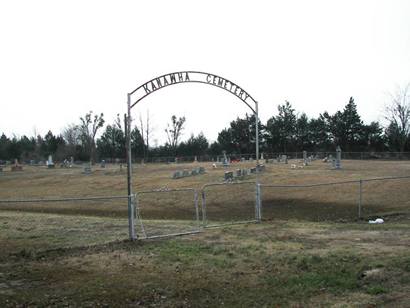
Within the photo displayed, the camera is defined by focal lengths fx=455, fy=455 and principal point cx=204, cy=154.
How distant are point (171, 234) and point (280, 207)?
10.4 meters

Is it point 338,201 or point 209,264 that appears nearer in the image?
point 209,264

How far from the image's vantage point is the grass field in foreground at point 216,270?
702cm

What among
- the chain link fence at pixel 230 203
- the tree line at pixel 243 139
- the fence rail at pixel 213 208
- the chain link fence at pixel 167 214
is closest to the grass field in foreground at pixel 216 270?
the chain link fence at pixel 167 214

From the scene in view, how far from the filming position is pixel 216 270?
8.70 m

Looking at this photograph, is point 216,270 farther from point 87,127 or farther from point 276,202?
point 87,127

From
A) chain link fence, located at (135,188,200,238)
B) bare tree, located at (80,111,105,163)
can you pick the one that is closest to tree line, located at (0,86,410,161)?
bare tree, located at (80,111,105,163)

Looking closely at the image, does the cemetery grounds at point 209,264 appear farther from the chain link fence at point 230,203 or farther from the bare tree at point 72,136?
the bare tree at point 72,136

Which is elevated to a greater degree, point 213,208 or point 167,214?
point 213,208

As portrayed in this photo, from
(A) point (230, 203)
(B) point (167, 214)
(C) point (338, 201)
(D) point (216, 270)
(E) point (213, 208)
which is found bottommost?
(B) point (167, 214)

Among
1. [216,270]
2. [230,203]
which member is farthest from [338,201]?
[216,270]

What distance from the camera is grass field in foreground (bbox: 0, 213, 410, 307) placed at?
7.02 m

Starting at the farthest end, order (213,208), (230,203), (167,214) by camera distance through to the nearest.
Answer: (230,203)
(213,208)
(167,214)

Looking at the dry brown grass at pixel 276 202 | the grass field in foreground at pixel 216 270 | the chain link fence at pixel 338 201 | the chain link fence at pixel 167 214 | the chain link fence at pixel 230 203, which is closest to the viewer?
the grass field in foreground at pixel 216 270

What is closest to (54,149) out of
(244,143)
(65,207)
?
(244,143)
